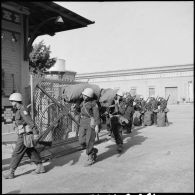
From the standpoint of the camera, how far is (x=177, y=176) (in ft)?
18.2

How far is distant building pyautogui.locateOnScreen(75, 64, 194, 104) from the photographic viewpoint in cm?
3638

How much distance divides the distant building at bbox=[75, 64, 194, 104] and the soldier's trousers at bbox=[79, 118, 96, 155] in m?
30.6

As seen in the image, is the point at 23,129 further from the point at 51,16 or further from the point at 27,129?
the point at 51,16

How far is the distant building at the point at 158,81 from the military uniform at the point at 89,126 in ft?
100

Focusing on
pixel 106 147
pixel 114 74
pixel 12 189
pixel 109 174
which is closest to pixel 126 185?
pixel 109 174

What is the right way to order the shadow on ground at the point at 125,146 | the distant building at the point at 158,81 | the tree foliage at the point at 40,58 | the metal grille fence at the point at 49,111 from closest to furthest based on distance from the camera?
the metal grille fence at the point at 49,111 < the shadow on ground at the point at 125,146 < the tree foliage at the point at 40,58 < the distant building at the point at 158,81

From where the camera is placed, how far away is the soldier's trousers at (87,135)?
21.7 feet

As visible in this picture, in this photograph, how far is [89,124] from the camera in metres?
6.71

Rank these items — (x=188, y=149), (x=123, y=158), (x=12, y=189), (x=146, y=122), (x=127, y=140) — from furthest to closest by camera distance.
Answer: (x=146, y=122) < (x=127, y=140) < (x=188, y=149) < (x=123, y=158) < (x=12, y=189)

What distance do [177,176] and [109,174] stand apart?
1381 mm

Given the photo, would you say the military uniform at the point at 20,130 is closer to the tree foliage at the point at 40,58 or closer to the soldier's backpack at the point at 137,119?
the soldier's backpack at the point at 137,119

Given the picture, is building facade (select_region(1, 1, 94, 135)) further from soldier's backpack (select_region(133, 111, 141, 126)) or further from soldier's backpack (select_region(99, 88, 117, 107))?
soldier's backpack (select_region(133, 111, 141, 126))

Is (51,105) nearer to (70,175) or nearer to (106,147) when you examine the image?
(106,147)

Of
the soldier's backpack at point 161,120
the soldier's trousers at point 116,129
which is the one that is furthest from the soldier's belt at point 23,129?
the soldier's backpack at point 161,120
